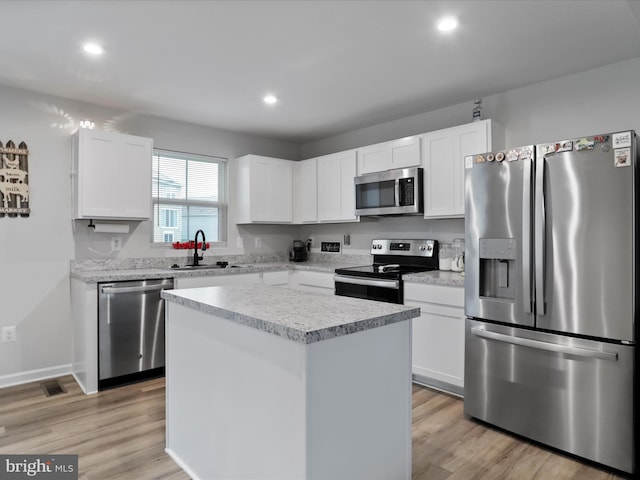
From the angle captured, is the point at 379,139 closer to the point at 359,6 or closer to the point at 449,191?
the point at 449,191

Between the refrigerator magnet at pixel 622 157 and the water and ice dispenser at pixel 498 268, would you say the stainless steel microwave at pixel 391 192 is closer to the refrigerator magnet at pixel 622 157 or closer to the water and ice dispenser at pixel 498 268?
the water and ice dispenser at pixel 498 268

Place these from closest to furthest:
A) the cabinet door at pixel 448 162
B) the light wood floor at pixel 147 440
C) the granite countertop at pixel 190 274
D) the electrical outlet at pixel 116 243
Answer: the light wood floor at pixel 147 440, the granite countertop at pixel 190 274, the cabinet door at pixel 448 162, the electrical outlet at pixel 116 243

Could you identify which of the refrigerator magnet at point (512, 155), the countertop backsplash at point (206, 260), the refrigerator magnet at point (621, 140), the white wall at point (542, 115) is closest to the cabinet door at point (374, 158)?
the white wall at point (542, 115)

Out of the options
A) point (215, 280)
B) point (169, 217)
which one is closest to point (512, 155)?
point (215, 280)

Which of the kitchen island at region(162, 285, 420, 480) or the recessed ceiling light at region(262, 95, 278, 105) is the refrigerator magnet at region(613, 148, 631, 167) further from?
the recessed ceiling light at region(262, 95, 278, 105)

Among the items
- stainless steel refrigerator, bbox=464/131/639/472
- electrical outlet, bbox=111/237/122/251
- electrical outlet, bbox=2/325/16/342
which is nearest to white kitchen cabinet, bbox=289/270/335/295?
stainless steel refrigerator, bbox=464/131/639/472

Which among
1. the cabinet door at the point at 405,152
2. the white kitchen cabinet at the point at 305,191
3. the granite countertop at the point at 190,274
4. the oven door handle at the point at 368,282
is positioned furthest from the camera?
the white kitchen cabinet at the point at 305,191

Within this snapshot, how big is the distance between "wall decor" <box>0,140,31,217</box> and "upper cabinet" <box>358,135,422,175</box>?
9.68 ft

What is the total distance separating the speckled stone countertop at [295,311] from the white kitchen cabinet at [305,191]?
2.62 m

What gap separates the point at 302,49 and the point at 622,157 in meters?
1.92

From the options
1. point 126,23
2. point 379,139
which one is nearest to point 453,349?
point 379,139

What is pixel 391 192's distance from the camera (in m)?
3.76

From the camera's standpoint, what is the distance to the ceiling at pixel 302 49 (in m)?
2.18

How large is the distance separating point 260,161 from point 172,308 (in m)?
2.72
